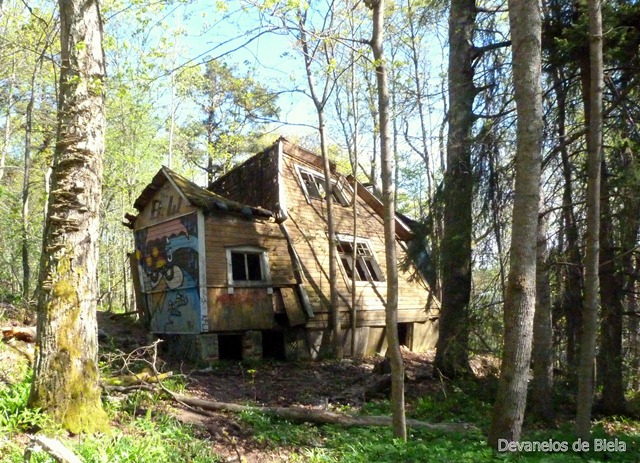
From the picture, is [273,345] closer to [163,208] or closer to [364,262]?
[364,262]

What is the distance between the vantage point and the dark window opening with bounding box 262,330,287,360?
14570 mm

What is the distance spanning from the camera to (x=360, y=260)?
17.7 metres

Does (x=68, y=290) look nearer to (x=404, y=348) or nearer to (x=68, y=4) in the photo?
(x=68, y=4)

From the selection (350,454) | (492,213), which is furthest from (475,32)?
(350,454)

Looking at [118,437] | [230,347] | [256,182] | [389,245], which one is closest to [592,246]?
[389,245]

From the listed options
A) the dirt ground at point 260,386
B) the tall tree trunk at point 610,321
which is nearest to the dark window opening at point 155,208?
the dirt ground at point 260,386

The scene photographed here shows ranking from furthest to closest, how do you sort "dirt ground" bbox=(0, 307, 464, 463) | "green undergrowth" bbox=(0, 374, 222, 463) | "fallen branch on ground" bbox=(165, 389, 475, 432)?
"fallen branch on ground" bbox=(165, 389, 475, 432), "dirt ground" bbox=(0, 307, 464, 463), "green undergrowth" bbox=(0, 374, 222, 463)

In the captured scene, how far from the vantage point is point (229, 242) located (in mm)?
14008

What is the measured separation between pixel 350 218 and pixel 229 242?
5825mm

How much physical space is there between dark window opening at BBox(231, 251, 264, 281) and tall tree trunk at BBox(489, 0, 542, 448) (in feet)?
31.3

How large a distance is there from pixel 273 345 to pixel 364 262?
15.5 ft

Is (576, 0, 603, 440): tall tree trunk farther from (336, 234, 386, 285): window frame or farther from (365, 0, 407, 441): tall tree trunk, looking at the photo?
(336, 234, 386, 285): window frame

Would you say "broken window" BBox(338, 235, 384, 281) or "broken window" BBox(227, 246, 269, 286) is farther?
"broken window" BBox(338, 235, 384, 281)

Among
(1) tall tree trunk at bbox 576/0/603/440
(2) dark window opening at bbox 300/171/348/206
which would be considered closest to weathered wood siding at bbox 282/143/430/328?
(2) dark window opening at bbox 300/171/348/206
